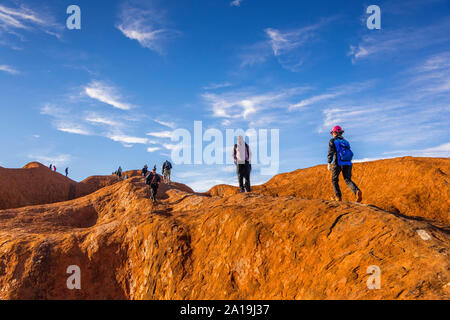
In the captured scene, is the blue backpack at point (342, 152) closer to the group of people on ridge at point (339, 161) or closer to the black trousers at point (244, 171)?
the group of people on ridge at point (339, 161)

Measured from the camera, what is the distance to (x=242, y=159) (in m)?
11.9

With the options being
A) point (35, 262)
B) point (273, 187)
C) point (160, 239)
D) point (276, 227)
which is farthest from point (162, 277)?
point (273, 187)

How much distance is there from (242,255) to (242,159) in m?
5.18

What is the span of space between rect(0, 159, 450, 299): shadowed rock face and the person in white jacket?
170 centimetres

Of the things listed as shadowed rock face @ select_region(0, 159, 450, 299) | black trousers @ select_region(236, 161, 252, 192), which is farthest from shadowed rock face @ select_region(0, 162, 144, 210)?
black trousers @ select_region(236, 161, 252, 192)

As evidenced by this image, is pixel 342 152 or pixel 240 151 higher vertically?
pixel 240 151

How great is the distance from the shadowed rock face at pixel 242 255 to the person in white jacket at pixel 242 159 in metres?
1.70

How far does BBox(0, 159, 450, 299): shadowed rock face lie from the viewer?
16.5 ft

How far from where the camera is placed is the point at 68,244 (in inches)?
444

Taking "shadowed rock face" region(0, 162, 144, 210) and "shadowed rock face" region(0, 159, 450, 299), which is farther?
"shadowed rock face" region(0, 162, 144, 210)

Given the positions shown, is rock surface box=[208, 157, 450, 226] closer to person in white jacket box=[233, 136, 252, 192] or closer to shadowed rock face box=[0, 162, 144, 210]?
person in white jacket box=[233, 136, 252, 192]

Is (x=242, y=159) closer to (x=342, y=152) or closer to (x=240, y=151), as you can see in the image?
(x=240, y=151)

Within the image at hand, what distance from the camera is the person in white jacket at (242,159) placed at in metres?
11.9

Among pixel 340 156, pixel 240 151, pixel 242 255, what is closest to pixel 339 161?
pixel 340 156
